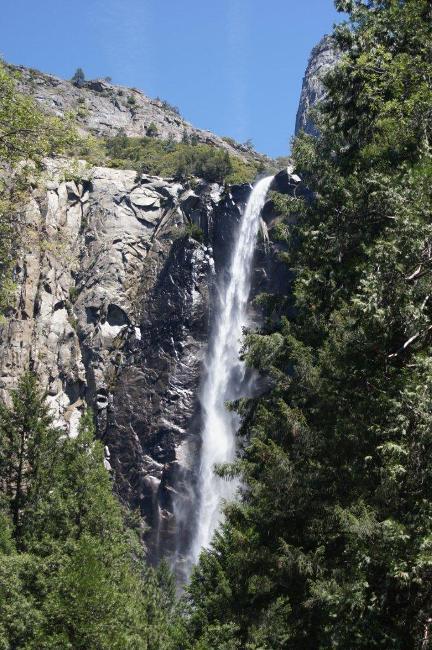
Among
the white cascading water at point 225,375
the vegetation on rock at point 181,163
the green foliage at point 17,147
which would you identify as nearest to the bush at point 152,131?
the vegetation on rock at point 181,163

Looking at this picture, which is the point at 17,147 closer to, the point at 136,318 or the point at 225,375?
the point at 225,375

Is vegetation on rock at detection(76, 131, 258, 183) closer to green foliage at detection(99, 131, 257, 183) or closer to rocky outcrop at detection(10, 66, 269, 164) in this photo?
green foliage at detection(99, 131, 257, 183)

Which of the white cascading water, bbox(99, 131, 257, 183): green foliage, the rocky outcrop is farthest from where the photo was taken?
the rocky outcrop

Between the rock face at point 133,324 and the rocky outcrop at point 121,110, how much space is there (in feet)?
146

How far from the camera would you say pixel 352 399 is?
9.60 meters

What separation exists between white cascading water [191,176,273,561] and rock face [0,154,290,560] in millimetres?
864

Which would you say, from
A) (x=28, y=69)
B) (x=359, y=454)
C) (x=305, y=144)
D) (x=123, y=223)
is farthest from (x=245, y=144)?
(x=359, y=454)

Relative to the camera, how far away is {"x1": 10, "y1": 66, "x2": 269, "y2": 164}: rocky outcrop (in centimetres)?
10275

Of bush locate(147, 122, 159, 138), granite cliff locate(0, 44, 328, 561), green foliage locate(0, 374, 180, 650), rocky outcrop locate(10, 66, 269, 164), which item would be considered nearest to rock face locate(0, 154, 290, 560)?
granite cliff locate(0, 44, 328, 561)

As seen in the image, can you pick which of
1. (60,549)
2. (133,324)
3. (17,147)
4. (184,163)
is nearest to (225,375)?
(133,324)

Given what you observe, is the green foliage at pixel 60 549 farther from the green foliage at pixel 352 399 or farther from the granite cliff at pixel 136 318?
the granite cliff at pixel 136 318

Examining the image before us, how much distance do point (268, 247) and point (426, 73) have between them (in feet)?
129

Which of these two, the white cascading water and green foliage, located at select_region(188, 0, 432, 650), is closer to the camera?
green foliage, located at select_region(188, 0, 432, 650)

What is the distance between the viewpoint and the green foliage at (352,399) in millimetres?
7723
